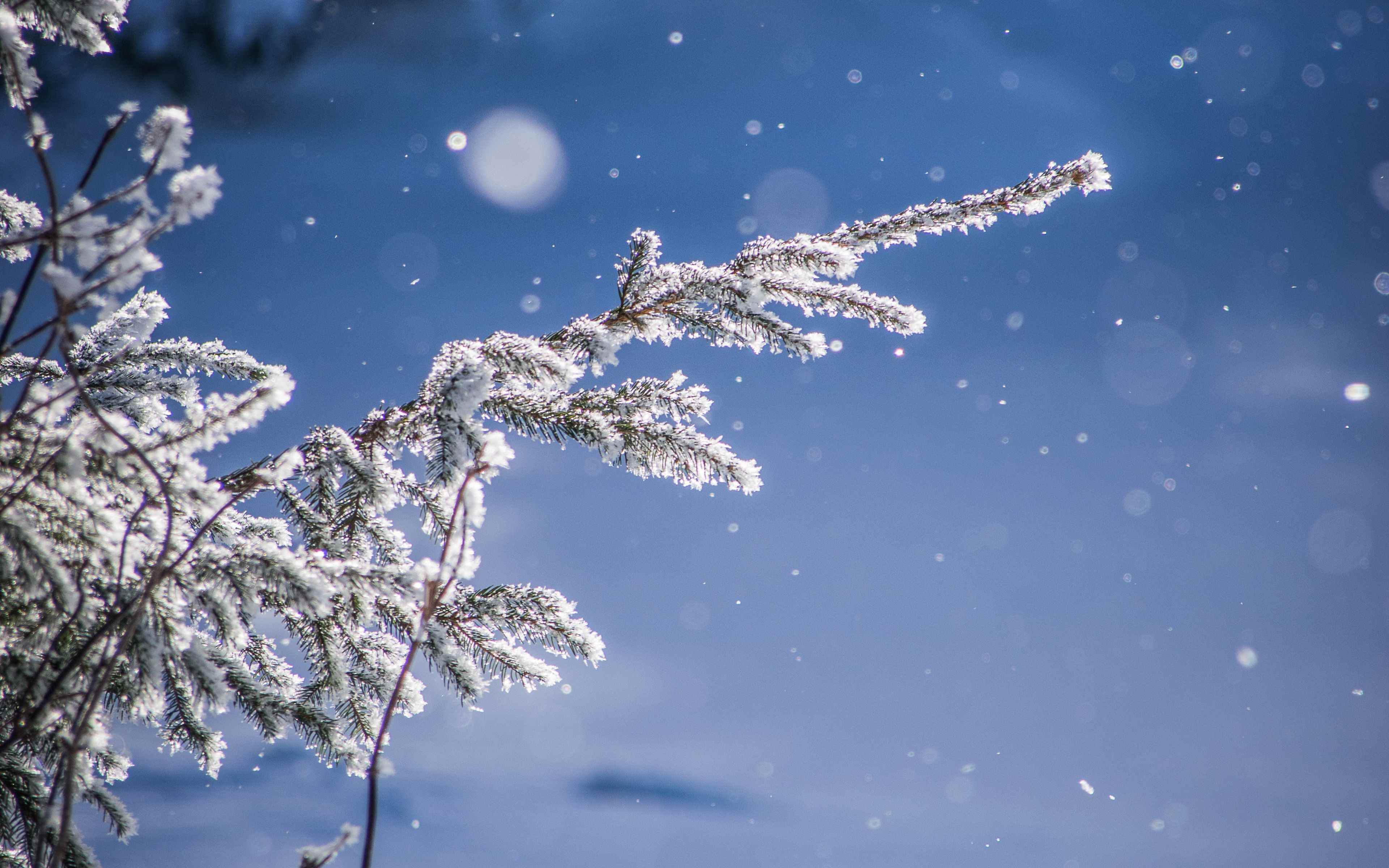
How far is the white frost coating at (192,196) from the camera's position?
3.78 feet

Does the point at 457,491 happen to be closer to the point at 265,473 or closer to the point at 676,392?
the point at 265,473

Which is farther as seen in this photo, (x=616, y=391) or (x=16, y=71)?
(x=616, y=391)

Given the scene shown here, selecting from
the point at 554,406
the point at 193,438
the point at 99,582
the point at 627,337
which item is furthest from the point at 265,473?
the point at 627,337

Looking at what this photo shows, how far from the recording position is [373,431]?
213 centimetres

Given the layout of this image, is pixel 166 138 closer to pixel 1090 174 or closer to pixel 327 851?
pixel 327 851

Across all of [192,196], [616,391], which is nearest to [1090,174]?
[616,391]

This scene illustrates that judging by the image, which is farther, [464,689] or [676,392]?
[676,392]

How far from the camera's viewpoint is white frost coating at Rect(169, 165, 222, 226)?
115 centimetres

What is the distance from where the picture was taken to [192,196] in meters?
1.16

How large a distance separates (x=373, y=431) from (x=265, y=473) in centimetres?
60

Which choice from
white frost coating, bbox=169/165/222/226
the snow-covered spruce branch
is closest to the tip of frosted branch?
the snow-covered spruce branch

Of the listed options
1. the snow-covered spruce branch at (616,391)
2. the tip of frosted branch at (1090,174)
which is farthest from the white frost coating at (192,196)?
the tip of frosted branch at (1090,174)

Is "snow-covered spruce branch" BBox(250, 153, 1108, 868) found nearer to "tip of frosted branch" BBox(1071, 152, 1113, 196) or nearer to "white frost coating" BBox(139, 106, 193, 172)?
"tip of frosted branch" BBox(1071, 152, 1113, 196)

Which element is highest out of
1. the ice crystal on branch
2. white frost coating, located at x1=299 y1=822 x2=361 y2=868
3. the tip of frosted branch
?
the tip of frosted branch
